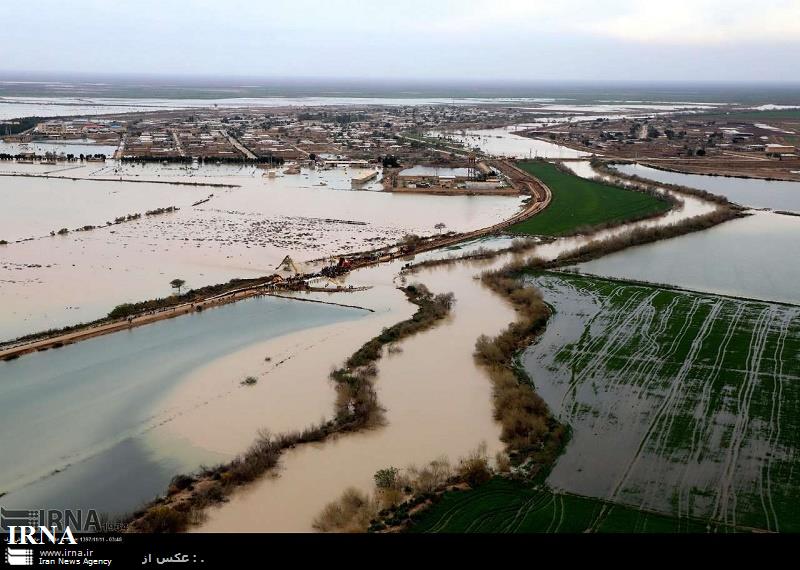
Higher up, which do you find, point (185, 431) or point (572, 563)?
point (572, 563)

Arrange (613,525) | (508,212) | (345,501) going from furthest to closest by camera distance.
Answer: (508,212)
(345,501)
(613,525)

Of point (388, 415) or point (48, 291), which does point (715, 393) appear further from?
point (48, 291)

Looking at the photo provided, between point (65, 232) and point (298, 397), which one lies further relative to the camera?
point (65, 232)

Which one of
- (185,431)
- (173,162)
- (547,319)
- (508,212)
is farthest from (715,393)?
(173,162)

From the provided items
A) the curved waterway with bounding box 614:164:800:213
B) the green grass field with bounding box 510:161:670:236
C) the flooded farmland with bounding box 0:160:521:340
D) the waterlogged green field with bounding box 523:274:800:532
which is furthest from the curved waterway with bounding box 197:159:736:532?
the curved waterway with bounding box 614:164:800:213

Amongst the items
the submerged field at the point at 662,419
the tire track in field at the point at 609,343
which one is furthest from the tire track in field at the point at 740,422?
the tire track in field at the point at 609,343

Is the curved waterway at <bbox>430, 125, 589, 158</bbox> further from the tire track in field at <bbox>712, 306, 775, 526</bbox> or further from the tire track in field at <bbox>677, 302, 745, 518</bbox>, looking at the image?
the tire track in field at <bbox>677, 302, 745, 518</bbox>

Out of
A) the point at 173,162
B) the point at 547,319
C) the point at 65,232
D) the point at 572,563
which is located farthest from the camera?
the point at 173,162

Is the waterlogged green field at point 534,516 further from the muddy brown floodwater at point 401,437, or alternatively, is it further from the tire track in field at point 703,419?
the muddy brown floodwater at point 401,437
